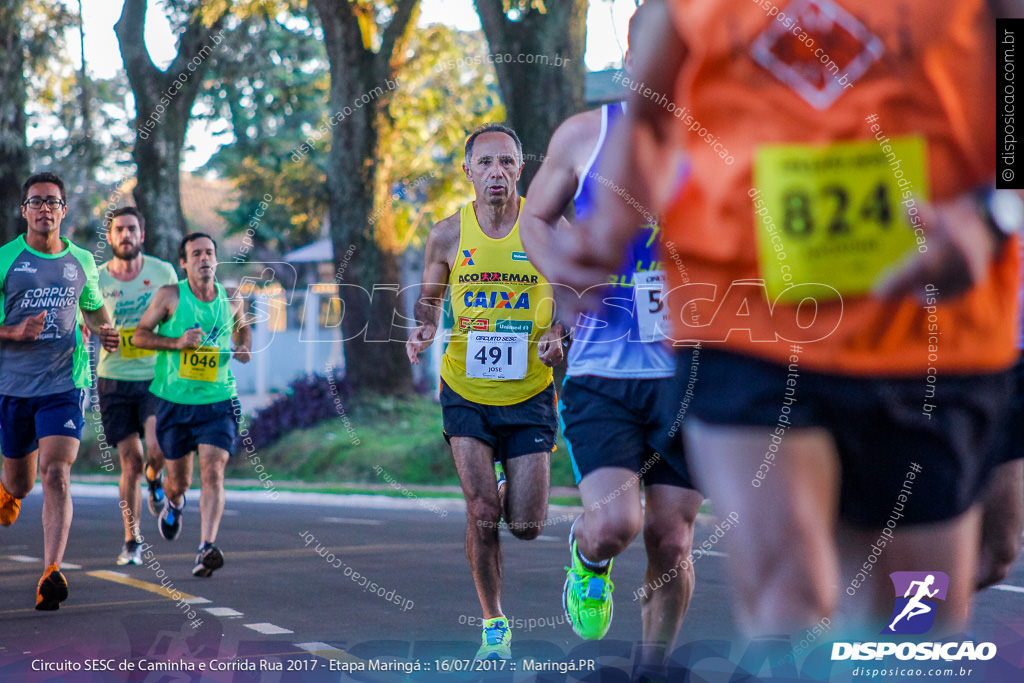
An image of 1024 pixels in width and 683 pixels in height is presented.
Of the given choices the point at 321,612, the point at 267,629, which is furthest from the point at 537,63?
the point at 267,629

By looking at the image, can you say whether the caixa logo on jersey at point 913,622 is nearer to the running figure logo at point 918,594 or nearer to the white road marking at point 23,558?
the running figure logo at point 918,594

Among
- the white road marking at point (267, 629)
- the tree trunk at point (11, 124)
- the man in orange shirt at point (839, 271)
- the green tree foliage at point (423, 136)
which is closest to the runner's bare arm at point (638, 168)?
the man in orange shirt at point (839, 271)

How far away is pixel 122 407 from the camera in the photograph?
888 centimetres

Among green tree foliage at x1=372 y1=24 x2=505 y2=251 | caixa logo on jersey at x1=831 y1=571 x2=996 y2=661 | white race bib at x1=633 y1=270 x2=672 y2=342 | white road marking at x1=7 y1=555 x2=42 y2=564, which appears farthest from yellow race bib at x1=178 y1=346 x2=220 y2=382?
green tree foliage at x1=372 y1=24 x2=505 y2=251

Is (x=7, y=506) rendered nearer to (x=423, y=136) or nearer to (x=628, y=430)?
(x=628, y=430)

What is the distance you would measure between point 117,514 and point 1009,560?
9.84 metres

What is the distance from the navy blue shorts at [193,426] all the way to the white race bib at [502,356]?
2.96 meters

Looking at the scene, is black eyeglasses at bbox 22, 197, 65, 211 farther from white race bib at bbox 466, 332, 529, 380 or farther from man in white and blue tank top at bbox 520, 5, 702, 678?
man in white and blue tank top at bbox 520, 5, 702, 678

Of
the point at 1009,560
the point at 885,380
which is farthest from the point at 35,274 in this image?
the point at 885,380

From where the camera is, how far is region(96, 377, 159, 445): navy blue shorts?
8.84 m

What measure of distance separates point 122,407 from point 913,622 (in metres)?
7.50

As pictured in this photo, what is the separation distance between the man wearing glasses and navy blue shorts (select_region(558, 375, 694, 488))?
3.38 meters

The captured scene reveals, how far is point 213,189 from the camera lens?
5288 cm

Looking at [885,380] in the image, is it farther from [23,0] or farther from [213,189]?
[213,189]
